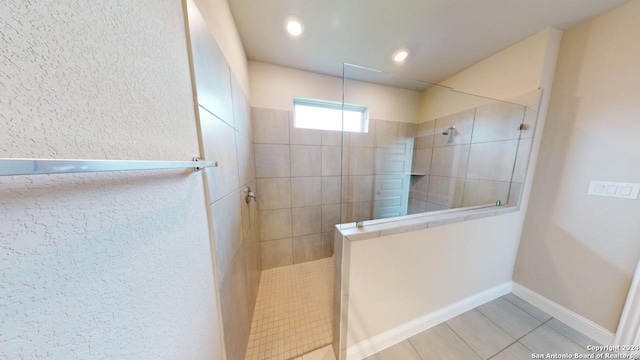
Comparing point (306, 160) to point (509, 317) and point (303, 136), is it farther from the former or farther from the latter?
point (509, 317)

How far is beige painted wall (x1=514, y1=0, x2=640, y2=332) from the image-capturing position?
1.07 m

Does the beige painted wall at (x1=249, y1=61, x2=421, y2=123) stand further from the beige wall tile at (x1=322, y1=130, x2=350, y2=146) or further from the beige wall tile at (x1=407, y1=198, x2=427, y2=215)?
the beige wall tile at (x1=407, y1=198, x2=427, y2=215)

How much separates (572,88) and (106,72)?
2505mm

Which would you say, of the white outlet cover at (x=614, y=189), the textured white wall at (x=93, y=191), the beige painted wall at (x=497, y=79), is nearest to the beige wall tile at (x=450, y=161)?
the beige painted wall at (x=497, y=79)

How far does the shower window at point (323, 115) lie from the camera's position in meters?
1.79

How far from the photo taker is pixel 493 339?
1211 millimetres

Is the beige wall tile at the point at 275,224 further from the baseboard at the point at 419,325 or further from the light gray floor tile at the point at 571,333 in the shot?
the light gray floor tile at the point at 571,333

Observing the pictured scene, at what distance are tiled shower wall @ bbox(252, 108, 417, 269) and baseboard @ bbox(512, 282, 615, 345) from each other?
159cm

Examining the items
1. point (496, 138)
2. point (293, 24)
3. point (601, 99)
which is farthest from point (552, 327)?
point (293, 24)

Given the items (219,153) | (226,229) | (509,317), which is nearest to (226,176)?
(219,153)

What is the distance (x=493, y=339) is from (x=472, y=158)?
1.50 m

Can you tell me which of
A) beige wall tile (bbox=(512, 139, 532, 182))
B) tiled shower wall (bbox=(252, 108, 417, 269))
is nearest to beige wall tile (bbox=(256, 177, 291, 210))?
tiled shower wall (bbox=(252, 108, 417, 269))

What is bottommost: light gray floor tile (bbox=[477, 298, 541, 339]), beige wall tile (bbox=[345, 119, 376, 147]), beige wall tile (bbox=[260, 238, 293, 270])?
light gray floor tile (bbox=[477, 298, 541, 339])

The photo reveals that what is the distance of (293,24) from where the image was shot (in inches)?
49.4
